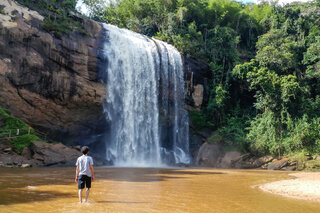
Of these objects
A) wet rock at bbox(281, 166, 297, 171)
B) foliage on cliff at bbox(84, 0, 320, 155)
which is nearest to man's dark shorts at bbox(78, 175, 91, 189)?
wet rock at bbox(281, 166, 297, 171)

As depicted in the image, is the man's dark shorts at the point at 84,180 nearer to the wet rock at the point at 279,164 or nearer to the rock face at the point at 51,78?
the rock face at the point at 51,78

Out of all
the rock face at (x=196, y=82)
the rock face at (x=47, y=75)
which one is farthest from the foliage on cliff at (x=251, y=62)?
the rock face at (x=47, y=75)

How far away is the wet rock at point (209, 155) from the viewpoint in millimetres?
24772

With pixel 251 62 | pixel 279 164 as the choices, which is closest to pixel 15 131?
pixel 279 164

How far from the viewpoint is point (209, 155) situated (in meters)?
25.3

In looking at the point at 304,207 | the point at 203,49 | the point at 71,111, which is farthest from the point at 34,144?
the point at 203,49

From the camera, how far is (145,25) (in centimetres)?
3525

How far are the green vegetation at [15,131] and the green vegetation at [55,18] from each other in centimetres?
744

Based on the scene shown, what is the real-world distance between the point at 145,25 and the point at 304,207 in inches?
1242

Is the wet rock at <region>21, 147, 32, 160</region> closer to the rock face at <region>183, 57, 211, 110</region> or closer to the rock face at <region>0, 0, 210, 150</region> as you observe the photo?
the rock face at <region>0, 0, 210, 150</region>

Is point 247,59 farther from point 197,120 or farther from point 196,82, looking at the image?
point 197,120

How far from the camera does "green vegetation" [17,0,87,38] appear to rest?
22.2 metres

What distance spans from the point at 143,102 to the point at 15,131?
10435 mm

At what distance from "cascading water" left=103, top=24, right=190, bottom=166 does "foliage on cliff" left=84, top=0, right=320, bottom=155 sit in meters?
2.73
